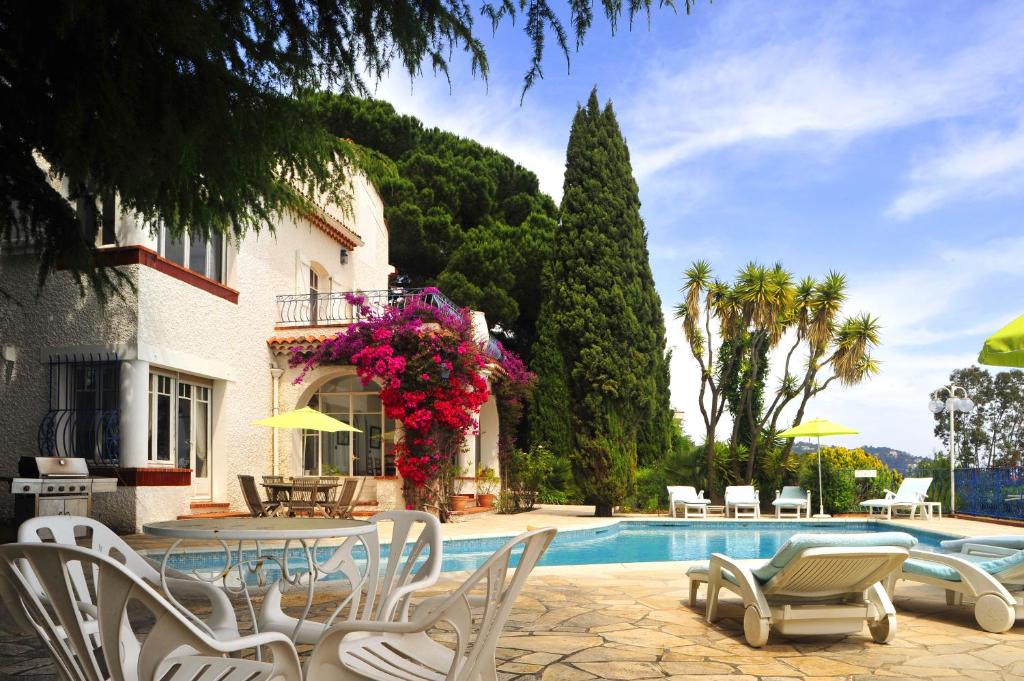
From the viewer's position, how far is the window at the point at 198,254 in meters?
13.8

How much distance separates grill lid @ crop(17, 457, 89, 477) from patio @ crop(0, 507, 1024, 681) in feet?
17.5

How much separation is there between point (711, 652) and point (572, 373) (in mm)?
13962

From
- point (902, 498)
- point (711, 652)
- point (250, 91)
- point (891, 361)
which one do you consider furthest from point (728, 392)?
point (250, 91)

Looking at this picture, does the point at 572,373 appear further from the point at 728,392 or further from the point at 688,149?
the point at 688,149

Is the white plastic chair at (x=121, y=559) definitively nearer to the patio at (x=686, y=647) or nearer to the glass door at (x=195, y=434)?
the patio at (x=686, y=647)

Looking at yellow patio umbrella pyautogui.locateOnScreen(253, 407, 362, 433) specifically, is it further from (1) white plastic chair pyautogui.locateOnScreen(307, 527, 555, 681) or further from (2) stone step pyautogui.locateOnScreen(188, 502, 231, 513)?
(1) white plastic chair pyautogui.locateOnScreen(307, 527, 555, 681)

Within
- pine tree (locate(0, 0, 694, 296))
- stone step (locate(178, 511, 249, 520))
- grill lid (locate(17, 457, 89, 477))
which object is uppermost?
pine tree (locate(0, 0, 694, 296))

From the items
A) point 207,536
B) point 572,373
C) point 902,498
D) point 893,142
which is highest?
point 893,142

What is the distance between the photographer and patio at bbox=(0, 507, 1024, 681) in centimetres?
458

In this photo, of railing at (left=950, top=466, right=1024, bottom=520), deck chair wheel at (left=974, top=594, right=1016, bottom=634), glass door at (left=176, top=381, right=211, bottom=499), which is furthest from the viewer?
railing at (left=950, top=466, right=1024, bottom=520)

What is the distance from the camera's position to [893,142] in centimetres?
1828

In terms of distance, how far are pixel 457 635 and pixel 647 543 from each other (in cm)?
1251

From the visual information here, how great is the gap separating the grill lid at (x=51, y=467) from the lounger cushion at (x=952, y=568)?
371 inches

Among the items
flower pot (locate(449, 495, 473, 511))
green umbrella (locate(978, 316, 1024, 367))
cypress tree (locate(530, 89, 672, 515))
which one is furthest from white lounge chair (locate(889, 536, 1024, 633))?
cypress tree (locate(530, 89, 672, 515))
